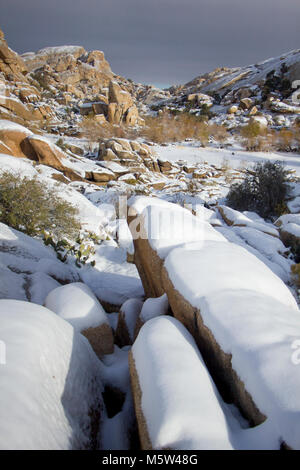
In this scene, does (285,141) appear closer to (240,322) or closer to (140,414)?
(240,322)

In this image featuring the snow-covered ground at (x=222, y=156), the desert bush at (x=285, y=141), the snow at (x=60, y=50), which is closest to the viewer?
the snow-covered ground at (x=222, y=156)

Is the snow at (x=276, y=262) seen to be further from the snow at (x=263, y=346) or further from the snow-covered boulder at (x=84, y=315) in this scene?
the snow-covered boulder at (x=84, y=315)

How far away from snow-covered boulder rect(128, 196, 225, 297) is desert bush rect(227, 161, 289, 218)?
856cm

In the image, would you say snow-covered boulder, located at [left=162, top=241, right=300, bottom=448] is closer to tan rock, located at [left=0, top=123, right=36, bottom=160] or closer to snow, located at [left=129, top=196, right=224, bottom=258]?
snow, located at [left=129, top=196, right=224, bottom=258]

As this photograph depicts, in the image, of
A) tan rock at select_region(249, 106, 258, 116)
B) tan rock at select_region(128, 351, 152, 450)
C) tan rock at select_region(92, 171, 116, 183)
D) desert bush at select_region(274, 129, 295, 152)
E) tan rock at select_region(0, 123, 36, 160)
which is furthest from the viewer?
tan rock at select_region(249, 106, 258, 116)

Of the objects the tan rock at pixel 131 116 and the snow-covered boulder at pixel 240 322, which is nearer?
the snow-covered boulder at pixel 240 322

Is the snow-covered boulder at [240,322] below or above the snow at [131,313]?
above

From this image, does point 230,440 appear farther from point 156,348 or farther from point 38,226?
point 38,226

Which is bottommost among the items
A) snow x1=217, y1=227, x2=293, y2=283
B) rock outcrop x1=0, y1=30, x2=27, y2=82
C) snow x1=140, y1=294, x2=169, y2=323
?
snow x1=217, y1=227, x2=293, y2=283

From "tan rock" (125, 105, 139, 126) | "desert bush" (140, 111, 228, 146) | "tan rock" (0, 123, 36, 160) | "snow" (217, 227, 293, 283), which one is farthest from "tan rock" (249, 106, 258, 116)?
"snow" (217, 227, 293, 283)

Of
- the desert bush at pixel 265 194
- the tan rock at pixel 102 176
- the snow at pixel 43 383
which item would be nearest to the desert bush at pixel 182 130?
the tan rock at pixel 102 176

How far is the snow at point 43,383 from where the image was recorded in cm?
98

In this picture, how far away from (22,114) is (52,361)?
29015 millimetres

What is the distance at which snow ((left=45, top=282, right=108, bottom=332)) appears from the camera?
233 cm
